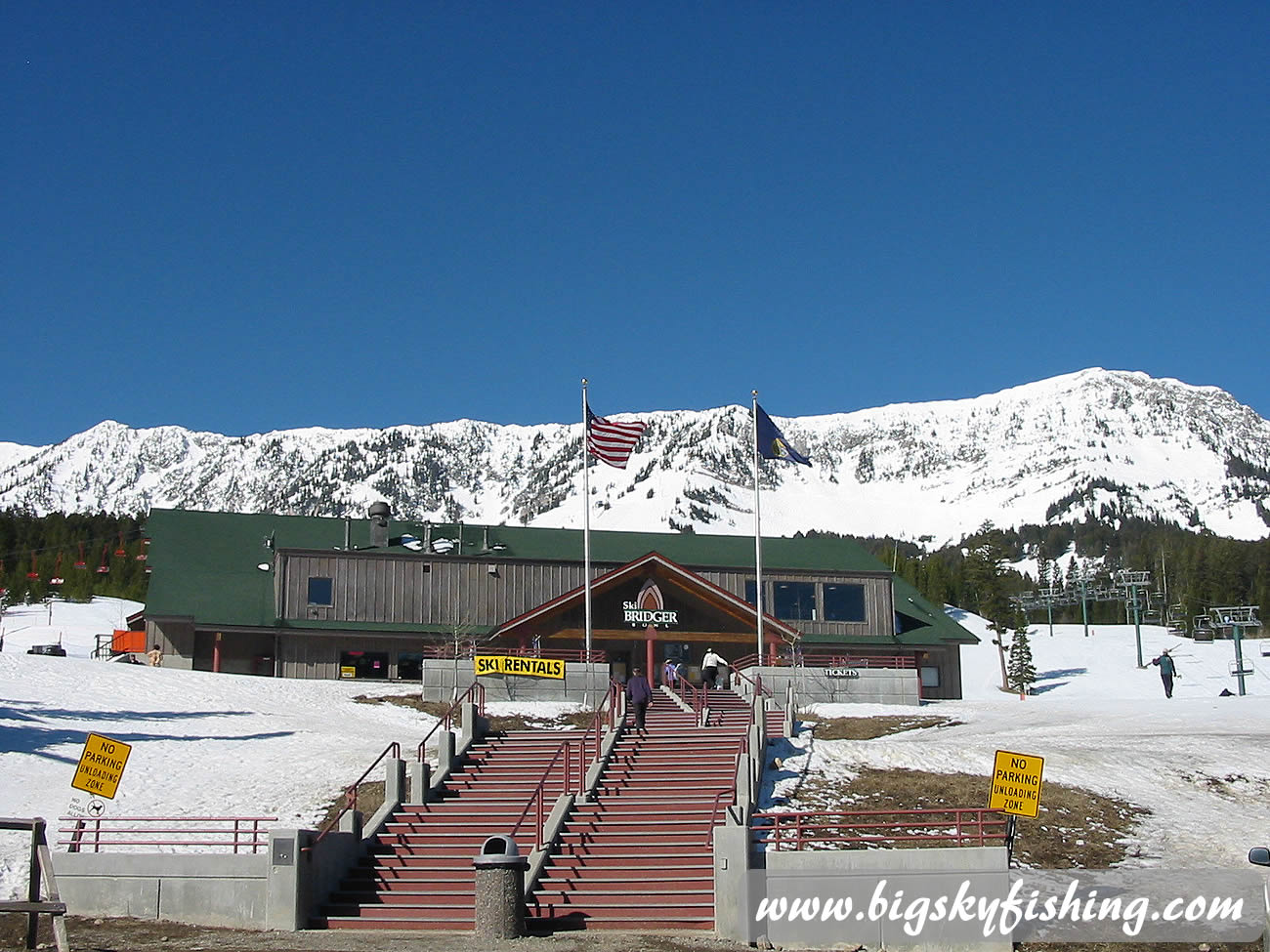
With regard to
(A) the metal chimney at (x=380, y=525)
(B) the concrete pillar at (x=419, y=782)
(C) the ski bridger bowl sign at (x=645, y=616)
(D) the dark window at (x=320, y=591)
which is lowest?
(B) the concrete pillar at (x=419, y=782)

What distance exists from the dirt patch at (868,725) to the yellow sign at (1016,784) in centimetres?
1463

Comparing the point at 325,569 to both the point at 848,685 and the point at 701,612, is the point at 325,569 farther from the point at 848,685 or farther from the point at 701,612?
the point at 848,685

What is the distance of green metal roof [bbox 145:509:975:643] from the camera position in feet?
173

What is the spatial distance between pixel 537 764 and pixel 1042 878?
36.8 ft

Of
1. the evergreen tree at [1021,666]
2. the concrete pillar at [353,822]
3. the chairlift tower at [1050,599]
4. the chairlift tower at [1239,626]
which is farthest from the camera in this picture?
the chairlift tower at [1050,599]

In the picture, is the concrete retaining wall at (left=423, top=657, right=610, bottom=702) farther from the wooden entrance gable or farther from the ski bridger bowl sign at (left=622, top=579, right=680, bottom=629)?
the ski bridger bowl sign at (left=622, top=579, right=680, bottom=629)

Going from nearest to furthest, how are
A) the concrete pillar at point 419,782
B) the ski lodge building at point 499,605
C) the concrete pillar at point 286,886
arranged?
the concrete pillar at point 286,886 → the concrete pillar at point 419,782 → the ski lodge building at point 499,605

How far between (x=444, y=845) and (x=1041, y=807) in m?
11.5

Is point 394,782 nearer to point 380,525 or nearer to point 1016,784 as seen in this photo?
point 1016,784

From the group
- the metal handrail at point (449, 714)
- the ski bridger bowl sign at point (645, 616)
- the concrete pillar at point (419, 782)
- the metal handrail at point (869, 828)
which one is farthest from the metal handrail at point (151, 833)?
the ski bridger bowl sign at point (645, 616)

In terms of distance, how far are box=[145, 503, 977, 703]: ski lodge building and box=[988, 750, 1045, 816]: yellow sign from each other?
22.7 m

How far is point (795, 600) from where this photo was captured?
5675 cm

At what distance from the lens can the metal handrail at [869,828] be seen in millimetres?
23281

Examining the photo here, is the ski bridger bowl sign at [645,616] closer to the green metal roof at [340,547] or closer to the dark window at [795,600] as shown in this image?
the green metal roof at [340,547]
